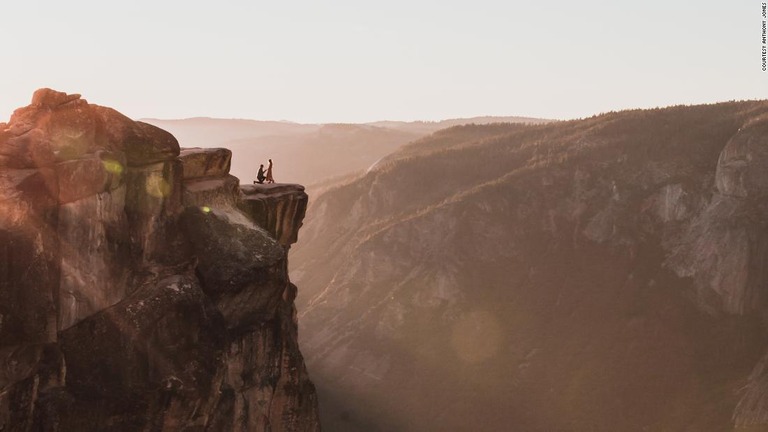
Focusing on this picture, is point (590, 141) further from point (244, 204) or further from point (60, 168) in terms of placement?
point (60, 168)

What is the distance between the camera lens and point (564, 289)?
93.4 meters

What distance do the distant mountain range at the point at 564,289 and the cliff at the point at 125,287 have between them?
149 ft

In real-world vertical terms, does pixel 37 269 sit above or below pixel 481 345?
above

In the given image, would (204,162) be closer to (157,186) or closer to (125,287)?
(157,186)

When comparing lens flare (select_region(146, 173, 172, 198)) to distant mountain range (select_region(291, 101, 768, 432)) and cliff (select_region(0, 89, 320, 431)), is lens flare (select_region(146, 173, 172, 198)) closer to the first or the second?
cliff (select_region(0, 89, 320, 431))

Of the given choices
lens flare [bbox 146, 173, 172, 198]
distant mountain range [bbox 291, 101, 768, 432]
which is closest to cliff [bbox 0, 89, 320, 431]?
lens flare [bbox 146, 173, 172, 198]

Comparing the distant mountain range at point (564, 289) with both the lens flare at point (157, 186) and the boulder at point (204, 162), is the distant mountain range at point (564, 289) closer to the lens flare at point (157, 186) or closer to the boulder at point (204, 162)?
the boulder at point (204, 162)

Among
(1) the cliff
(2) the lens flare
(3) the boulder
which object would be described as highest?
(3) the boulder

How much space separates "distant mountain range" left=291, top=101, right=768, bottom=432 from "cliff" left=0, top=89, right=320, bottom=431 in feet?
149

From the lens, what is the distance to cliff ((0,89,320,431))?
960 inches

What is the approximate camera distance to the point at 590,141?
114 metres

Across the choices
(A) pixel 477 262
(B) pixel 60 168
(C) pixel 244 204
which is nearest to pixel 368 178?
(A) pixel 477 262

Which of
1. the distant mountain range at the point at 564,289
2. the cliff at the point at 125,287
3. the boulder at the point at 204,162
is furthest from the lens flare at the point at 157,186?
the distant mountain range at the point at 564,289

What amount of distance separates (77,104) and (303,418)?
14799 mm
